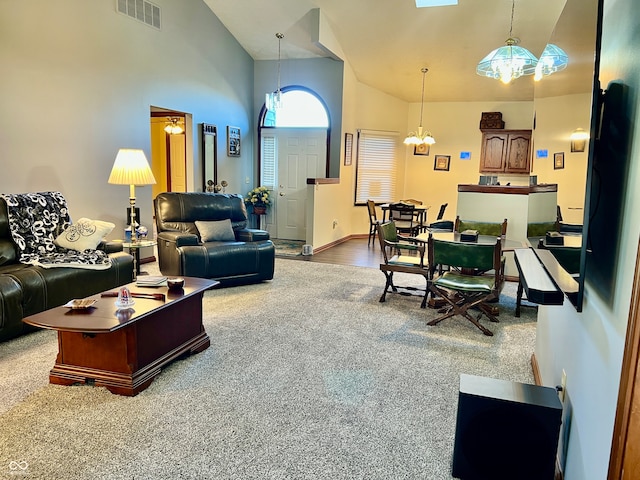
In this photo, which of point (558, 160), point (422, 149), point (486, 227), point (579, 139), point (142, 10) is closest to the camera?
point (579, 139)

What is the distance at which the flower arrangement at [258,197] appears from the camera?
28.1 feet

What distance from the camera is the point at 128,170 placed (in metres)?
4.68

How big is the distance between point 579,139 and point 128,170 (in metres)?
4.21

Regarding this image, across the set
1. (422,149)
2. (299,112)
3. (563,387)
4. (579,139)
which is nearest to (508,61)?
(579,139)

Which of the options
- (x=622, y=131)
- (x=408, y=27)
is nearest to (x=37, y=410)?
(x=622, y=131)

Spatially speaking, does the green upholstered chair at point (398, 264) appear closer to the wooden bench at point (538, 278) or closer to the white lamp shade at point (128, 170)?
the wooden bench at point (538, 278)

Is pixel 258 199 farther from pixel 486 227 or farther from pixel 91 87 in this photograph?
pixel 486 227

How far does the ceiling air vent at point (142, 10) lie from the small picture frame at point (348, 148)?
11.7 ft

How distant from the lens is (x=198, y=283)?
3.40m

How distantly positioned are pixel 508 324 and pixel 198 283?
9.06 feet

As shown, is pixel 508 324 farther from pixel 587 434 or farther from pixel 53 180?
pixel 53 180

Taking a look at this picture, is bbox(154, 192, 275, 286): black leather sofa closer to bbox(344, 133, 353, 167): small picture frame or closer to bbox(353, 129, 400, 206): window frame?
bbox(344, 133, 353, 167): small picture frame

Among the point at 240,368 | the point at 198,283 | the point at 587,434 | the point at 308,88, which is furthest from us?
the point at 308,88

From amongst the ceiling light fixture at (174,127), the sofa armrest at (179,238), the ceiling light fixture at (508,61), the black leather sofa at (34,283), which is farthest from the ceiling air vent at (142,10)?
the ceiling light fixture at (508,61)
